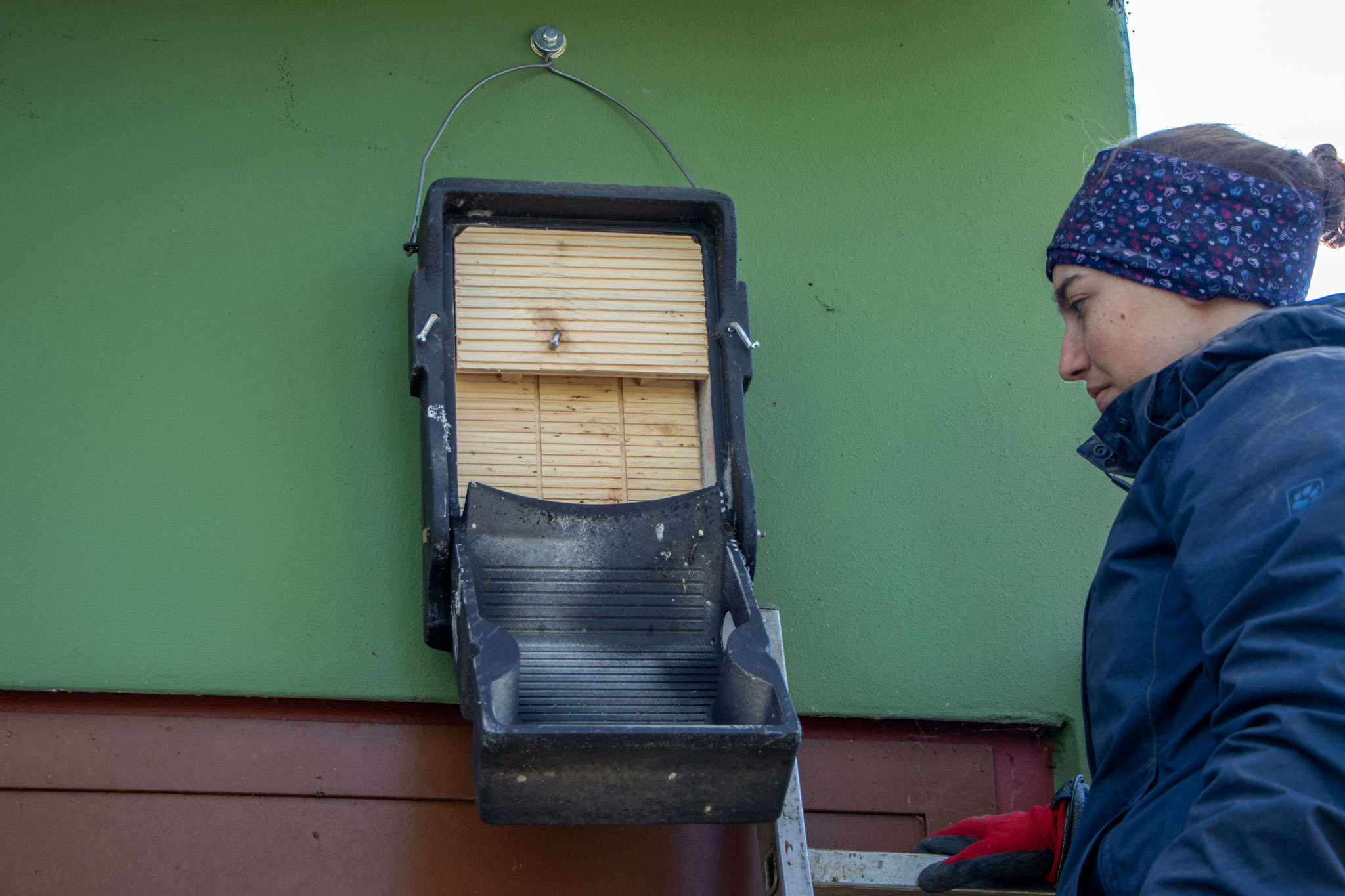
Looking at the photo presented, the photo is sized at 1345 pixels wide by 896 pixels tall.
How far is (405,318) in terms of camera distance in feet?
7.75

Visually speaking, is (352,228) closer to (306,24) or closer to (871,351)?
(306,24)

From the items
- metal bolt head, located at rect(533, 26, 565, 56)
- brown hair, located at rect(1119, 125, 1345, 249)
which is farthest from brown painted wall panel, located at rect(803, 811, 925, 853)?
metal bolt head, located at rect(533, 26, 565, 56)

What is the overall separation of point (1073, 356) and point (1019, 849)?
0.66m

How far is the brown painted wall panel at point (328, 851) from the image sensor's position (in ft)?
6.55

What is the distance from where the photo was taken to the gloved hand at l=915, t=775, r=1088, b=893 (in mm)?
1569

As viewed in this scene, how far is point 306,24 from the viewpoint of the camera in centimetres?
254

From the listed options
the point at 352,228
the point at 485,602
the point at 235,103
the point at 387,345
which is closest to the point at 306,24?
the point at 235,103

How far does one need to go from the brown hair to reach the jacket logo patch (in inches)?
23.2

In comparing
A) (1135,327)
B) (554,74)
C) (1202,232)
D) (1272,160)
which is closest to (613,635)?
(1135,327)

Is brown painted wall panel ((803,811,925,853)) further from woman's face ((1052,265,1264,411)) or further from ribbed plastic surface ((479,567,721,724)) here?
woman's face ((1052,265,1264,411))

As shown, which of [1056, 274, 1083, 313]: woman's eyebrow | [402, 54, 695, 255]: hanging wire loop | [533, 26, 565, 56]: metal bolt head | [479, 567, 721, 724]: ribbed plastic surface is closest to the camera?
[1056, 274, 1083, 313]: woman's eyebrow

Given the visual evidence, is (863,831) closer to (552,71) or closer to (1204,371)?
(1204,371)

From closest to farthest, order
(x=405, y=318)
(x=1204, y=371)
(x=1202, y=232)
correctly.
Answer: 1. (x=1204, y=371)
2. (x=1202, y=232)
3. (x=405, y=318)

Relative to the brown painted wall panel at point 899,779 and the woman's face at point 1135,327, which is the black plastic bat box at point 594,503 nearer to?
the brown painted wall panel at point 899,779
